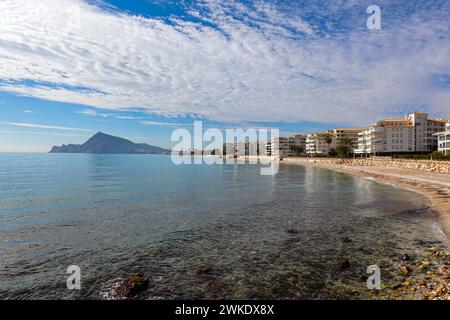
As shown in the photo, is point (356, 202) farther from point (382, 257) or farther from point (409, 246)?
point (382, 257)

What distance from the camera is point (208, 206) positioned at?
3023cm

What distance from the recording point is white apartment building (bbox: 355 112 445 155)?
→ 126125mm

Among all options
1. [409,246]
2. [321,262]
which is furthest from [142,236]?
[409,246]

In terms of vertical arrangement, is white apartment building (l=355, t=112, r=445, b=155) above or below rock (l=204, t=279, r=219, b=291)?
above

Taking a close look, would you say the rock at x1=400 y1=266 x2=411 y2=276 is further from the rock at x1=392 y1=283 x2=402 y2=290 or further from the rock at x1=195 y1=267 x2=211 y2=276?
the rock at x1=195 y1=267 x2=211 y2=276

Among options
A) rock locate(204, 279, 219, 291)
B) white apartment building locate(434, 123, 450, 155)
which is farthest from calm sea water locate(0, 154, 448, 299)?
white apartment building locate(434, 123, 450, 155)

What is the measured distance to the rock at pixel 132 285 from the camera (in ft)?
36.5

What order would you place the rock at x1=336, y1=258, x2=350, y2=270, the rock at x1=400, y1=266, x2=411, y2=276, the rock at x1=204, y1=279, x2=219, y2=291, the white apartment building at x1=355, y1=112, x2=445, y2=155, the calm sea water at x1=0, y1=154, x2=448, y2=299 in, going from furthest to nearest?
the white apartment building at x1=355, y1=112, x2=445, y2=155
the rock at x1=336, y1=258, x2=350, y2=270
the rock at x1=400, y1=266, x2=411, y2=276
the calm sea water at x1=0, y1=154, x2=448, y2=299
the rock at x1=204, y1=279, x2=219, y2=291

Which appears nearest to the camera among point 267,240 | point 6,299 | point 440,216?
point 6,299

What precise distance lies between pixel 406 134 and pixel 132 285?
147 m

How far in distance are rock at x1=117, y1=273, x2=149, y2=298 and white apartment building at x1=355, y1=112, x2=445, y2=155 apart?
14095 centimetres

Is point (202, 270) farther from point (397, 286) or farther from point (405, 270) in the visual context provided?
point (405, 270)

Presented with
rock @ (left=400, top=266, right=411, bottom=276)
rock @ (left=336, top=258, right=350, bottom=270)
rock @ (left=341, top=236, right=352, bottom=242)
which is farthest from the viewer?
rock @ (left=341, top=236, right=352, bottom=242)
